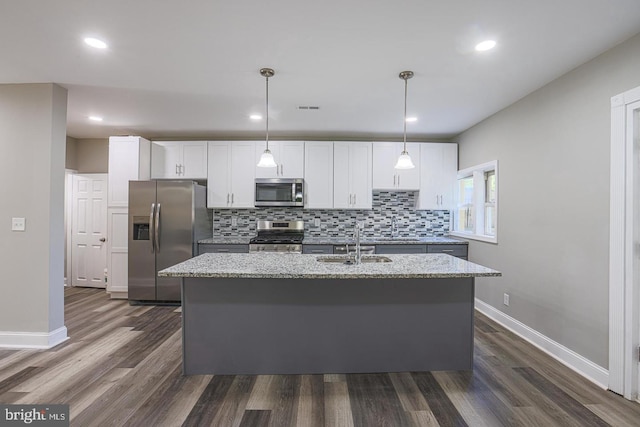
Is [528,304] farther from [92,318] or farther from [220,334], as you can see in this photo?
[92,318]

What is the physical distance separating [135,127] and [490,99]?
459 cm

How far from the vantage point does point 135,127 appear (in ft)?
14.3

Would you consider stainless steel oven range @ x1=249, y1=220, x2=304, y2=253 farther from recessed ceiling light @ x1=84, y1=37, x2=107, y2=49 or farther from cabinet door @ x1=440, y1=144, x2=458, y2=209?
recessed ceiling light @ x1=84, y1=37, x2=107, y2=49

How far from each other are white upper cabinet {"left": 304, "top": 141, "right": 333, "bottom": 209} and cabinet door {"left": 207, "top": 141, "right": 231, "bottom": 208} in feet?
3.90

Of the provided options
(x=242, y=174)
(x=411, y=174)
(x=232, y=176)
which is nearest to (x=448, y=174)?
(x=411, y=174)

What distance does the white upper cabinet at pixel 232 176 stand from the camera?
15.2 feet

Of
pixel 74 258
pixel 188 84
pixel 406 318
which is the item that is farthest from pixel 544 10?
pixel 74 258

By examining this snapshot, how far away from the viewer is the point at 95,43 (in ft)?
7.23

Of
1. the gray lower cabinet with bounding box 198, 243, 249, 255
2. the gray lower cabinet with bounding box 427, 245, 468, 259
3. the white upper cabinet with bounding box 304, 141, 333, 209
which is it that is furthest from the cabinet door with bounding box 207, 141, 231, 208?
the gray lower cabinet with bounding box 427, 245, 468, 259

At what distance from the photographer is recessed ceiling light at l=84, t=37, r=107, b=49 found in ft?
7.07

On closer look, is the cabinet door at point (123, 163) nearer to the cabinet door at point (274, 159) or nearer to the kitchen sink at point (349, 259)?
the cabinet door at point (274, 159)

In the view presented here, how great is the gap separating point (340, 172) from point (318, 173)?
34 centimetres

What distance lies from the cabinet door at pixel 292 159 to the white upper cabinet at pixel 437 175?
1857 millimetres

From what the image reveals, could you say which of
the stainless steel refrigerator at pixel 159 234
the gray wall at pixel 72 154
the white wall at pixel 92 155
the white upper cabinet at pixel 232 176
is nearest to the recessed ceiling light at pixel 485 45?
the white upper cabinet at pixel 232 176
